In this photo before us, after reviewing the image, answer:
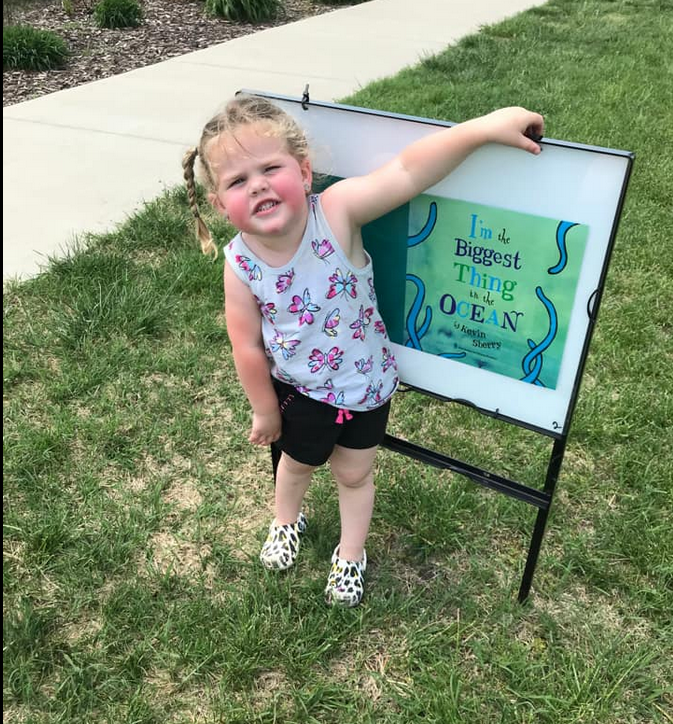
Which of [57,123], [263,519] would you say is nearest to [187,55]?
[57,123]

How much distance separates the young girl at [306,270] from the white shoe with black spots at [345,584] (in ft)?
0.90

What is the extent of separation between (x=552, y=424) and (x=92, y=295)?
235cm

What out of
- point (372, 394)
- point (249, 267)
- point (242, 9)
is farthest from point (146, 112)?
point (372, 394)

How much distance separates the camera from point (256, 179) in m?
1.59

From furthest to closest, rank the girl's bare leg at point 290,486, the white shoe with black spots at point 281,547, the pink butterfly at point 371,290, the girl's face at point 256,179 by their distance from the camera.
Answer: the white shoe with black spots at point 281,547 → the girl's bare leg at point 290,486 → the pink butterfly at point 371,290 → the girl's face at point 256,179

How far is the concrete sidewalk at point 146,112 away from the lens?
13.5ft

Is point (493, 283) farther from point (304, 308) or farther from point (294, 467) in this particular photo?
point (294, 467)

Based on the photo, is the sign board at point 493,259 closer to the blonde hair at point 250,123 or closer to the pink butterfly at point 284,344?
the blonde hair at point 250,123

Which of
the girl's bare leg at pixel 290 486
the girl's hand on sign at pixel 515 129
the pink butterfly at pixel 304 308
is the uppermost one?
the girl's hand on sign at pixel 515 129

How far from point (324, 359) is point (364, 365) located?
11 centimetres

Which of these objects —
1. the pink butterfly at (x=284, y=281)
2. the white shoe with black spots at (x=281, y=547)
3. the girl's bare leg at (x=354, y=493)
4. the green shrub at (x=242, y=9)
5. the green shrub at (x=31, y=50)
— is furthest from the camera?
the green shrub at (x=242, y=9)

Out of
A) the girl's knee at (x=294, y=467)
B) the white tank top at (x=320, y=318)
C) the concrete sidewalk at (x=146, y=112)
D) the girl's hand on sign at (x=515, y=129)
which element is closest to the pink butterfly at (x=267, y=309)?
the white tank top at (x=320, y=318)

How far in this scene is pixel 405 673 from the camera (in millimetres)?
1920

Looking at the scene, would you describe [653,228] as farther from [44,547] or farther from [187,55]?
[187,55]
